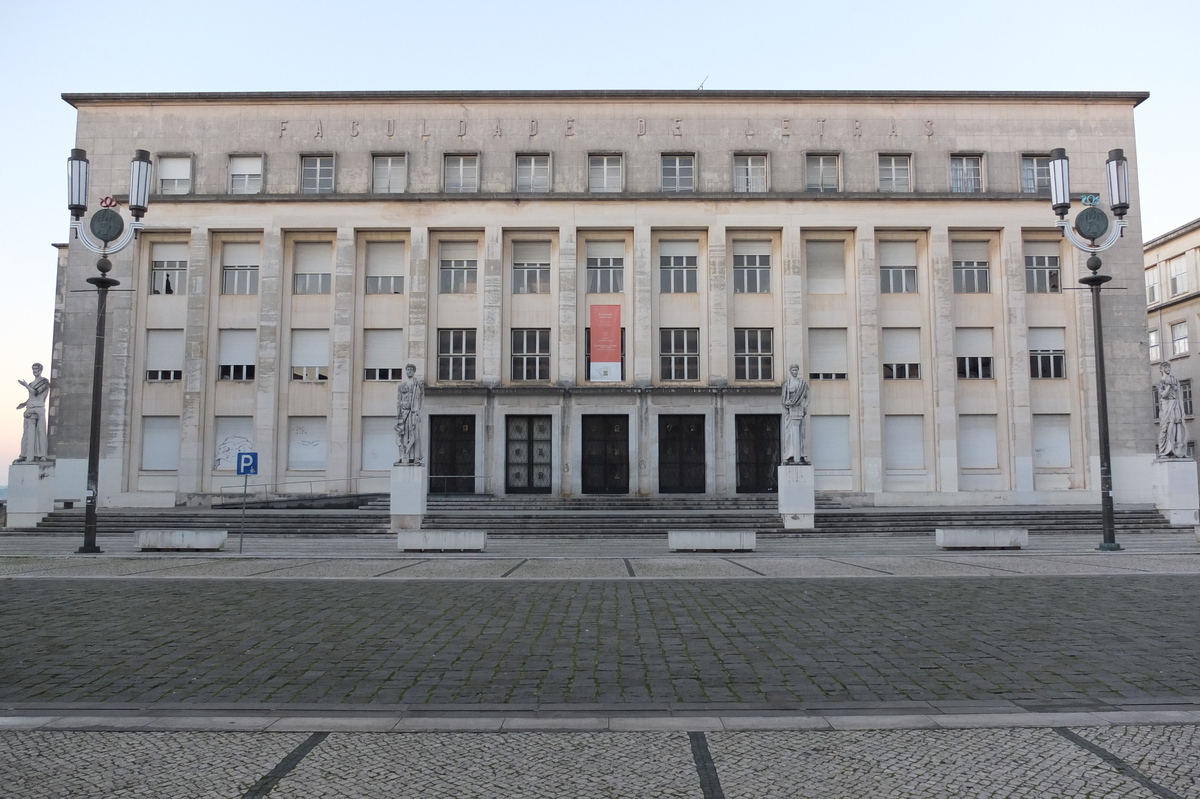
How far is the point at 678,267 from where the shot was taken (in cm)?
3550

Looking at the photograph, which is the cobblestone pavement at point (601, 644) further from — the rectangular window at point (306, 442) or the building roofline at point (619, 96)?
the building roofline at point (619, 96)

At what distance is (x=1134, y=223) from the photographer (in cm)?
3506

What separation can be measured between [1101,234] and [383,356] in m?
26.5

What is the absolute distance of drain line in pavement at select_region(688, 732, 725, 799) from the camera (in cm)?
363

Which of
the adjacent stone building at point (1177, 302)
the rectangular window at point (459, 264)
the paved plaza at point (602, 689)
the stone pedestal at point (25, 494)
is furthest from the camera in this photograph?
the adjacent stone building at point (1177, 302)

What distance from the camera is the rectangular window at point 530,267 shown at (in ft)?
116

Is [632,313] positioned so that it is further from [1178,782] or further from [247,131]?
[1178,782]

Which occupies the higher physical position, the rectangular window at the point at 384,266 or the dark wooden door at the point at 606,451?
the rectangular window at the point at 384,266

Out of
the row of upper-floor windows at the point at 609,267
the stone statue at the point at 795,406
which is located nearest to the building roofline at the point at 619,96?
the row of upper-floor windows at the point at 609,267

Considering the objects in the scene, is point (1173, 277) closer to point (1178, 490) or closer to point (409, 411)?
point (1178, 490)

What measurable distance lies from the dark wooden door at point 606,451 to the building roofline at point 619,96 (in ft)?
46.3

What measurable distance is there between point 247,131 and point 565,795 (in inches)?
1503

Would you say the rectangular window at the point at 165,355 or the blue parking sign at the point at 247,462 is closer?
the blue parking sign at the point at 247,462

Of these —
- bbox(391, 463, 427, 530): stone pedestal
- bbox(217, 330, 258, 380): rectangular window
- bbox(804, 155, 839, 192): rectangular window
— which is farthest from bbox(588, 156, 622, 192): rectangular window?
bbox(391, 463, 427, 530): stone pedestal
